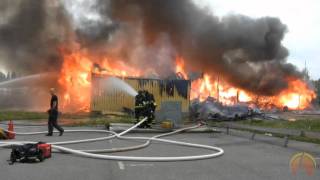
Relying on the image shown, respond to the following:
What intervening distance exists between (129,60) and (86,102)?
5.51m

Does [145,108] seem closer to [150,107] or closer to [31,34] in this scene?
[150,107]

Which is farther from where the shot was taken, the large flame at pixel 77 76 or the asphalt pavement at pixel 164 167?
the large flame at pixel 77 76

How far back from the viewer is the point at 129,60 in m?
38.4

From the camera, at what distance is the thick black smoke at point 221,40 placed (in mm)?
37812

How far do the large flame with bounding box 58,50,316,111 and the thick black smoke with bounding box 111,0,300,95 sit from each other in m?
0.87

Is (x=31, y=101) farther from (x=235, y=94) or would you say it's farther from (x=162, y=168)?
(x=162, y=168)

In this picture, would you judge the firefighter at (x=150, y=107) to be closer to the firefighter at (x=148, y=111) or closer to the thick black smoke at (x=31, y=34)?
the firefighter at (x=148, y=111)

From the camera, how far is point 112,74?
34344mm

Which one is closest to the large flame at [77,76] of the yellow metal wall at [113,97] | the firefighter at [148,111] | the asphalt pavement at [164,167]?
the yellow metal wall at [113,97]

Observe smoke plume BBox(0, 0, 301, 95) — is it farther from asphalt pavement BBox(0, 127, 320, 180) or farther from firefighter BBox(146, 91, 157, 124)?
asphalt pavement BBox(0, 127, 320, 180)

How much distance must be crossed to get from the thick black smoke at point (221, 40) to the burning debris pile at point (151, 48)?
0.08m

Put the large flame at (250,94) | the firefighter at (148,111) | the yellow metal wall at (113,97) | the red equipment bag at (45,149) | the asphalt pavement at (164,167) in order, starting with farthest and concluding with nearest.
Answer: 1. the large flame at (250,94)
2. the yellow metal wall at (113,97)
3. the firefighter at (148,111)
4. the red equipment bag at (45,149)
5. the asphalt pavement at (164,167)

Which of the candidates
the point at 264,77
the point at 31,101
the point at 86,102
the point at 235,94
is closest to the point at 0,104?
the point at 31,101

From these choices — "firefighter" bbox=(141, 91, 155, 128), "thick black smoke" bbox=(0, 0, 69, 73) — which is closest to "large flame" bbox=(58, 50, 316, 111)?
"thick black smoke" bbox=(0, 0, 69, 73)
